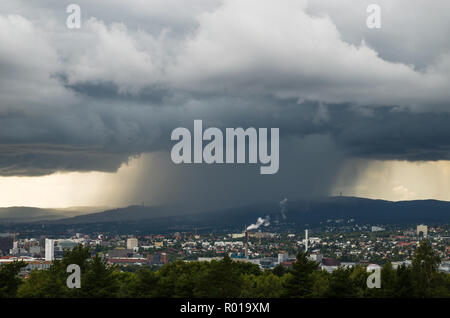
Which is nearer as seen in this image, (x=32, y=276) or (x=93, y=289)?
(x=93, y=289)

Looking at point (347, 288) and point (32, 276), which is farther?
point (32, 276)
